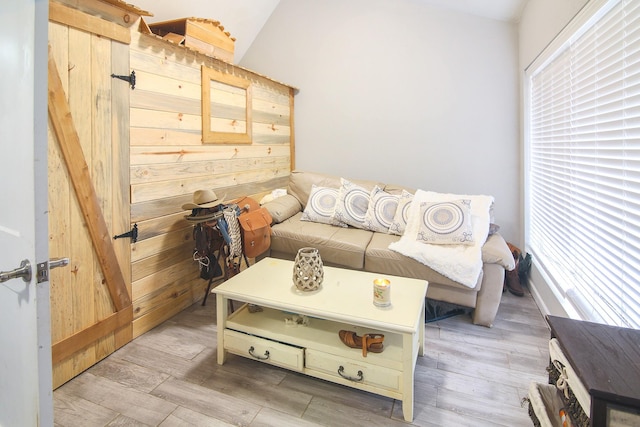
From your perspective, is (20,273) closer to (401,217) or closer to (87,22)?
(87,22)

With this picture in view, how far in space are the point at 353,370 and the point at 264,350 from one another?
1.59ft

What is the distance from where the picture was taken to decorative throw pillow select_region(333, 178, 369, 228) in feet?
10.4

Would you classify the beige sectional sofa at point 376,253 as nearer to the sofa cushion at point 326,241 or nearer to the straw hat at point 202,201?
the sofa cushion at point 326,241

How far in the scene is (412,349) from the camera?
5.16 feet

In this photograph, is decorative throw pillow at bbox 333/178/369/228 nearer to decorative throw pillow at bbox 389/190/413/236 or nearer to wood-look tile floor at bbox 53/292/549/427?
decorative throw pillow at bbox 389/190/413/236

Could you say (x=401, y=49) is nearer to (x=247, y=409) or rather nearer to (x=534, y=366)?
(x=534, y=366)

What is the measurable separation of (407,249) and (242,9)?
2.82 meters

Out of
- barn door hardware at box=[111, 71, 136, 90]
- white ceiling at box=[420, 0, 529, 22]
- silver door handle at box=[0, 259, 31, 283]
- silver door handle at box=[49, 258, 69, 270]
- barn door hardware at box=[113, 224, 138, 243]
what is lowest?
barn door hardware at box=[113, 224, 138, 243]

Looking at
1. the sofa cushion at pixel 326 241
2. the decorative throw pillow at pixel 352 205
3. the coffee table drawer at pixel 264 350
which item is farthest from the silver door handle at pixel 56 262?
the decorative throw pillow at pixel 352 205

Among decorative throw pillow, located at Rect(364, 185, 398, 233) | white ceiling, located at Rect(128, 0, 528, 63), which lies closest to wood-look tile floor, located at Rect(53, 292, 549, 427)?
decorative throw pillow, located at Rect(364, 185, 398, 233)

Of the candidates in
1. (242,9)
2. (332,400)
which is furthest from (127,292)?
(242,9)

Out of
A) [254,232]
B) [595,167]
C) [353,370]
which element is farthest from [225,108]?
[595,167]

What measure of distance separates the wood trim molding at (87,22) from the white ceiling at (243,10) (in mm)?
689

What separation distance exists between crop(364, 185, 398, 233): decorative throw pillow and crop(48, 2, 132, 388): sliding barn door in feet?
6.21
